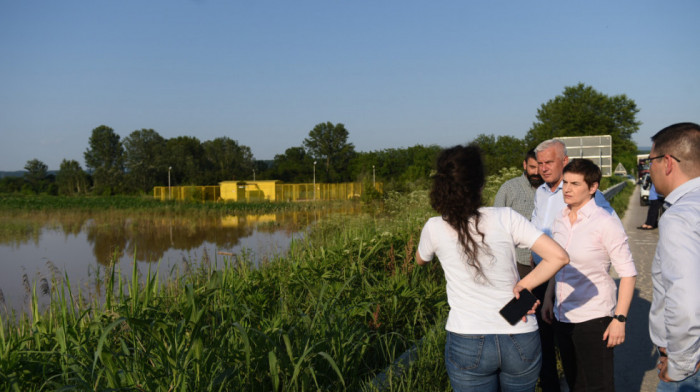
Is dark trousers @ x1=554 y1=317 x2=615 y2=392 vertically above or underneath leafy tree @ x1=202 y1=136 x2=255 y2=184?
underneath

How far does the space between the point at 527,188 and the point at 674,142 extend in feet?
8.84

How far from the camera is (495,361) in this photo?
7.48 feet

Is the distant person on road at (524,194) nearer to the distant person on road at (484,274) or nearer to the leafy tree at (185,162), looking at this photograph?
the distant person on road at (484,274)

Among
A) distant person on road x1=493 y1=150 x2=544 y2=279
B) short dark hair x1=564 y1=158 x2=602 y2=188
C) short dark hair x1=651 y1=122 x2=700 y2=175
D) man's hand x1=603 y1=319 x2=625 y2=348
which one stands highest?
short dark hair x1=651 y1=122 x2=700 y2=175

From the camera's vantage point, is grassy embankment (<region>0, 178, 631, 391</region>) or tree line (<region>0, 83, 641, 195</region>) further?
tree line (<region>0, 83, 641, 195</region>)

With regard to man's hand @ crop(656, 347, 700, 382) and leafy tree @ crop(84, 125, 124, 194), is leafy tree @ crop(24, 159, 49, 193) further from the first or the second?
man's hand @ crop(656, 347, 700, 382)

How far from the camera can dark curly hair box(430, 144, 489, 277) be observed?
230 centimetres

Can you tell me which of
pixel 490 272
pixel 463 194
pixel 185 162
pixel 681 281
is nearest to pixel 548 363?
pixel 490 272

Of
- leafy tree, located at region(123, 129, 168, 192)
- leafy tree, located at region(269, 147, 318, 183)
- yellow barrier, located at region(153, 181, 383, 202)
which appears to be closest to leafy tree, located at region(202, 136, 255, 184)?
leafy tree, located at region(269, 147, 318, 183)

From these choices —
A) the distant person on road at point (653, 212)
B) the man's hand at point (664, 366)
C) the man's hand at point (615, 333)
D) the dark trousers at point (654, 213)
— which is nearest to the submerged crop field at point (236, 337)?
the man's hand at point (615, 333)

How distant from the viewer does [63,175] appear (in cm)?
7669

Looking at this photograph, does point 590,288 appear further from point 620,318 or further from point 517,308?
point 517,308

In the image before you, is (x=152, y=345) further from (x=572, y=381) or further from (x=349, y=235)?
(x=349, y=235)

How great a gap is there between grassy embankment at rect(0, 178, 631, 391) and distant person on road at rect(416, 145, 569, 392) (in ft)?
2.41
